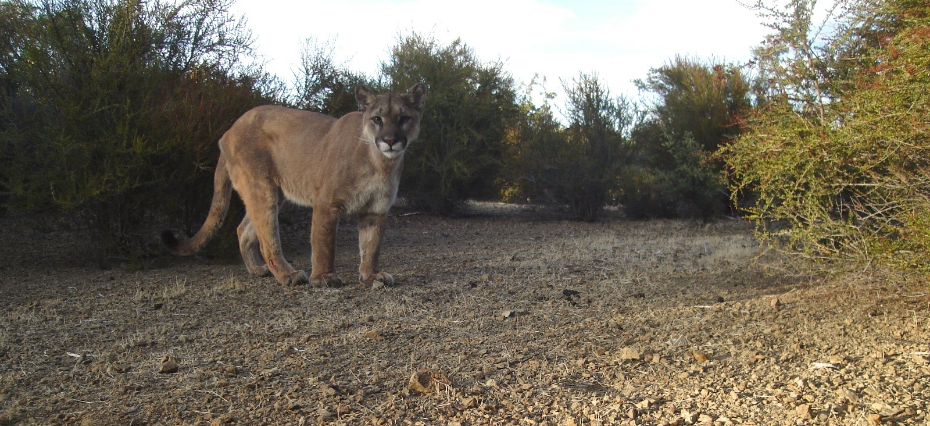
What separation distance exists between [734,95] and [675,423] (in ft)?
41.9

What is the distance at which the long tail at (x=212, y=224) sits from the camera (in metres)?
7.50

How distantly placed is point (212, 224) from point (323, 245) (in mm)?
1577

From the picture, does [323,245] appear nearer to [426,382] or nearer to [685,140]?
[426,382]

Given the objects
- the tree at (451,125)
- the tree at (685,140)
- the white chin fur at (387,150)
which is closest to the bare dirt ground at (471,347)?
the white chin fur at (387,150)

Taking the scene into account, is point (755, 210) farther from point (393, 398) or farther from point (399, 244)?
point (399, 244)

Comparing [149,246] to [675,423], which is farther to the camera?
[149,246]

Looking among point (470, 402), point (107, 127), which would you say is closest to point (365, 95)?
point (107, 127)

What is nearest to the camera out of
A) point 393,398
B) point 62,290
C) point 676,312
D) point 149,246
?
point 393,398

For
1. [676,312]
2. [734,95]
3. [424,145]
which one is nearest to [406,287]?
[676,312]

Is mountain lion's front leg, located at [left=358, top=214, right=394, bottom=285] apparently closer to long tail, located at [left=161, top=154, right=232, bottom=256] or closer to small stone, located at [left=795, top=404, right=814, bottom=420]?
long tail, located at [left=161, top=154, right=232, bottom=256]

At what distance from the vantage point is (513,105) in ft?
55.4

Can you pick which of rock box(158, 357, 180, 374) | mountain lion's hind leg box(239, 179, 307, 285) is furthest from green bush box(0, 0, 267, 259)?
rock box(158, 357, 180, 374)

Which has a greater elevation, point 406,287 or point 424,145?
point 424,145

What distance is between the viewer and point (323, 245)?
692 centimetres
